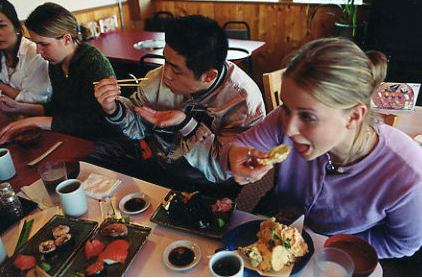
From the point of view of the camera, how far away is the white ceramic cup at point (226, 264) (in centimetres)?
95

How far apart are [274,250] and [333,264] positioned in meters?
0.19

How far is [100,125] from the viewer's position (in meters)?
2.14

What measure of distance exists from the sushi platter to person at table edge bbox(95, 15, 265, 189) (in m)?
0.53

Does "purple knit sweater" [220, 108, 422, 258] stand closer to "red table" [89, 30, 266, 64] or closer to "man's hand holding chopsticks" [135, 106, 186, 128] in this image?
"man's hand holding chopsticks" [135, 106, 186, 128]

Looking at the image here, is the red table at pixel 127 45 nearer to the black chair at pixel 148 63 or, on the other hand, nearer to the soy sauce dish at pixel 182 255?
the black chair at pixel 148 63

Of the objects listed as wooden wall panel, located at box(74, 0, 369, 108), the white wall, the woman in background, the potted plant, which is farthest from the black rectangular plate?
the potted plant

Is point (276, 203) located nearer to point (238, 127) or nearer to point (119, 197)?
point (238, 127)

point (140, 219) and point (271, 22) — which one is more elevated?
point (271, 22)

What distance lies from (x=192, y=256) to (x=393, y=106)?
1629 mm

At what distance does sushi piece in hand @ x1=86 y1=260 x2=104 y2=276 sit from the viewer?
1.03 metres

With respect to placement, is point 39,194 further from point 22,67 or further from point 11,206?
point 22,67

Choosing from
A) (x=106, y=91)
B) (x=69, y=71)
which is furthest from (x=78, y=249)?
(x=69, y=71)

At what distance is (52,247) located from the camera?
1.11 metres

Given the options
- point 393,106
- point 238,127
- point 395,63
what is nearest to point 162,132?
point 238,127
